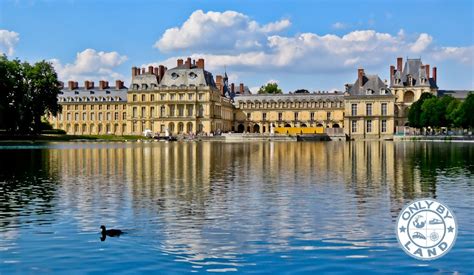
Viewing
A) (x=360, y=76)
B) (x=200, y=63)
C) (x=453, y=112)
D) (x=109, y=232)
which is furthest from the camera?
(x=200, y=63)

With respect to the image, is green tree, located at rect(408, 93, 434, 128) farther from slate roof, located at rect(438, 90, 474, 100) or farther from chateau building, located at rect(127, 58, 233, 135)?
chateau building, located at rect(127, 58, 233, 135)

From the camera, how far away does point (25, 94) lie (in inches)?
3017

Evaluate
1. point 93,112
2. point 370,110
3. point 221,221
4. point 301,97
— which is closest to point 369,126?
point 370,110

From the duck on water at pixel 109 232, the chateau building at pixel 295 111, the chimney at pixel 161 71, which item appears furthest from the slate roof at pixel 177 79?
the duck on water at pixel 109 232

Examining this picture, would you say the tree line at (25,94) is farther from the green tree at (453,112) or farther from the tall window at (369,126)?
the tall window at (369,126)

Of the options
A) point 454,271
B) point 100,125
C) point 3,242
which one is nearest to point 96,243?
point 3,242

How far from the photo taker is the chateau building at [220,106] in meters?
111

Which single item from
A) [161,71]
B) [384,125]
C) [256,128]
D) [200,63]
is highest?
[200,63]

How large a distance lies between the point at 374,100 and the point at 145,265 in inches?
4009

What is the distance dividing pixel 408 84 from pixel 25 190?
104 metres

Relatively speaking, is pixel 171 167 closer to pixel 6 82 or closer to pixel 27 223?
pixel 27 223

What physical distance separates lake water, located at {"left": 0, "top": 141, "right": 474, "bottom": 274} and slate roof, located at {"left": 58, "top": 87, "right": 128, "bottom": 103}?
96142 millimetres

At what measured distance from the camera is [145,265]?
1158 cm

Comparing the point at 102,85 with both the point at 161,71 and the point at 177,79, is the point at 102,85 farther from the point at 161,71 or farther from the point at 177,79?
the point at 177,79
